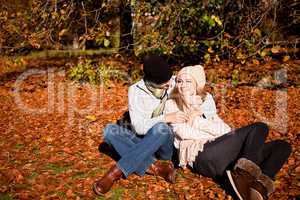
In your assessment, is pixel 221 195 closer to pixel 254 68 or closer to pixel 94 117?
pixel 94 117

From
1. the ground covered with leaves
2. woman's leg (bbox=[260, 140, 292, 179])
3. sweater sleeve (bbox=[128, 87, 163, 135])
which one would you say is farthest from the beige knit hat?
the ground covered with leaves

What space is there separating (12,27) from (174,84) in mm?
5727

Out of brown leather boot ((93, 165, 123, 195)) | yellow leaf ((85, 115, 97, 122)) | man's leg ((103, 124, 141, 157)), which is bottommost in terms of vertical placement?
yellow leaf ((85, 115, 97, 122))

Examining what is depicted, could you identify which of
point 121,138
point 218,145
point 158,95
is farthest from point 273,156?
point 121,138

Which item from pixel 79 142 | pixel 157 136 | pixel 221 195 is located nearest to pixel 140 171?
pixel 157 136

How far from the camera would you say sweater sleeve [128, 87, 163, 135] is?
4176mm

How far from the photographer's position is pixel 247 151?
361cm

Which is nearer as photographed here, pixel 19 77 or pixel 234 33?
pixel 234 33

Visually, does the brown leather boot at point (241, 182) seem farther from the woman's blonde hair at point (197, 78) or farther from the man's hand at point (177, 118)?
the woman's blonde hair at point (197, 78)

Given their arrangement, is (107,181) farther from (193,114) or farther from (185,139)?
(193,114)

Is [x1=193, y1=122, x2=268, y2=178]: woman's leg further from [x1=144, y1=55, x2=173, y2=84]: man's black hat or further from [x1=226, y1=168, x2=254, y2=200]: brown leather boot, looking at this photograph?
[x1=144, y1=55, x2=173, y2=84]: man's black hat

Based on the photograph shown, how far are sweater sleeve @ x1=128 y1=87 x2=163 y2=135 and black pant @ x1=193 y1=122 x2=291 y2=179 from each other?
66 centimetres

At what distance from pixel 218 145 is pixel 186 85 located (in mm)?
751

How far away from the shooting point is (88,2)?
353 inches
